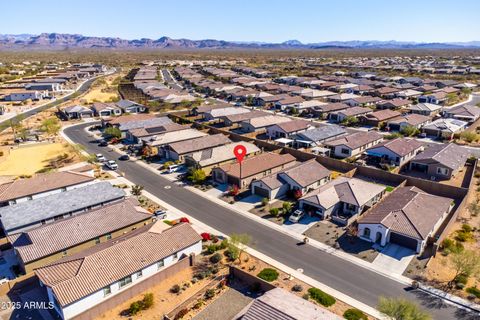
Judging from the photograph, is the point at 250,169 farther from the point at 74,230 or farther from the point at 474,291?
the point at 474,291

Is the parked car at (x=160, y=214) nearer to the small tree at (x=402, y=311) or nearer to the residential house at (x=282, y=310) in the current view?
the residential house at (x=282, y=310)

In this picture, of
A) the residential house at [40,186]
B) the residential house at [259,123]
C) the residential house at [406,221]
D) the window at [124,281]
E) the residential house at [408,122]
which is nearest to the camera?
the window at [124,281]

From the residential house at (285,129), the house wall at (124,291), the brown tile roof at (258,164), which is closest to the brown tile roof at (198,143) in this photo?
the brown tile roof at (258,164)

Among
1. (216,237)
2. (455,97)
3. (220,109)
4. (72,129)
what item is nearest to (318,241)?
(216,237)

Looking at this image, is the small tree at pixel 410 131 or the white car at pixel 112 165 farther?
the small tree at pixel 410 131

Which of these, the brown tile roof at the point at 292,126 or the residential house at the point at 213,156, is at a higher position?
the brown tile roof at the point at 292,126

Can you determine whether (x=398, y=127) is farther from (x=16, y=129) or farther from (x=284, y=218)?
(x=16, y=129)

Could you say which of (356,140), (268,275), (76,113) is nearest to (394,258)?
(268,275)
